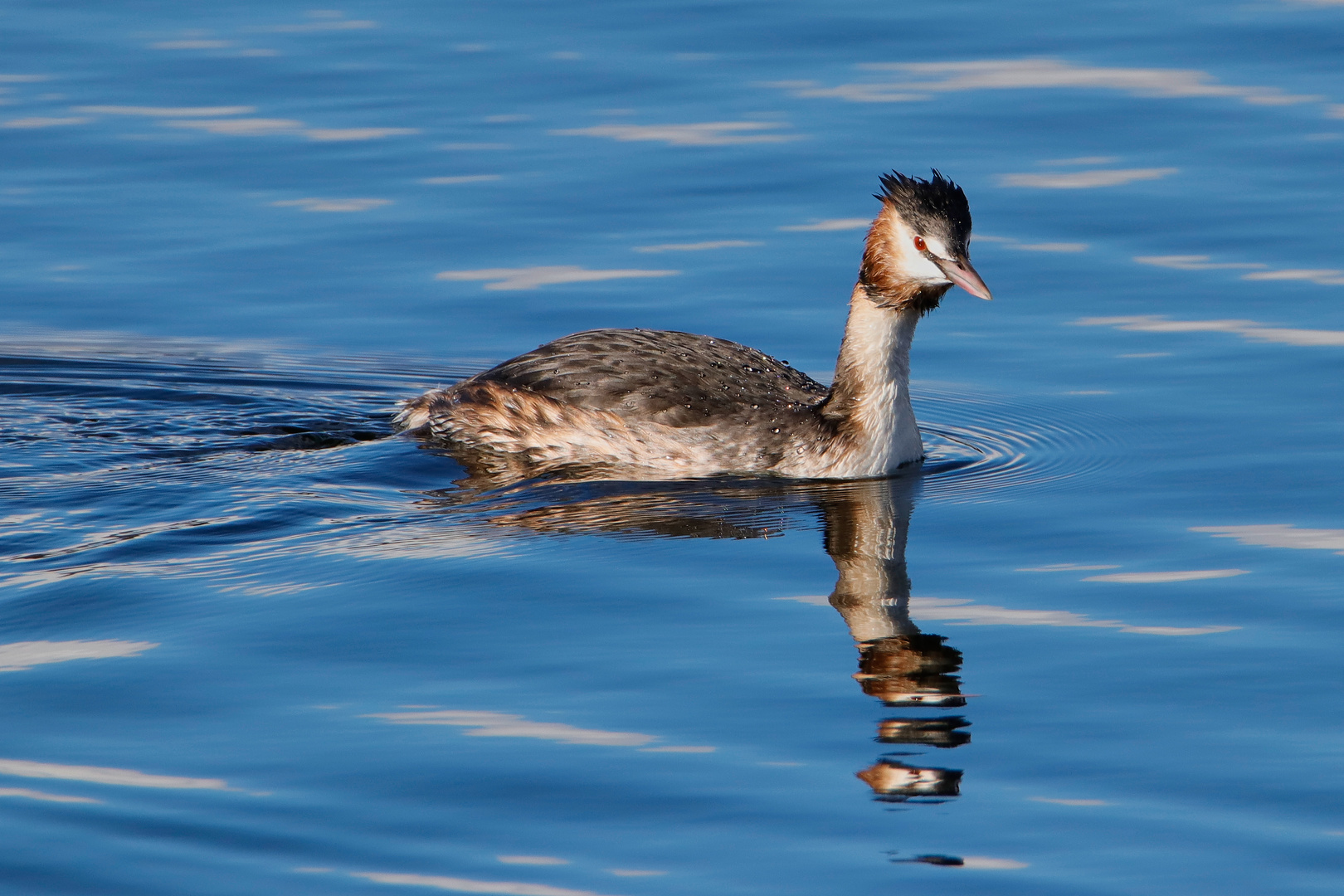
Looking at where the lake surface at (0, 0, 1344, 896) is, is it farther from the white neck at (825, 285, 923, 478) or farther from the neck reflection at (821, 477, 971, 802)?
the white neck at (825, 285, 923, 478)

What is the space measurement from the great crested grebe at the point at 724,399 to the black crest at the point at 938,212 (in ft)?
0.04

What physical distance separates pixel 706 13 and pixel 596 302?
258 inches

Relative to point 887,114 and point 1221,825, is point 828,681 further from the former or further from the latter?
point 887,114

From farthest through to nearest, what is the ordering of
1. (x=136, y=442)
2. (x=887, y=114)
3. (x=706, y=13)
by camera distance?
→ (x=706, y=13)
(x=887, y=114)
(x=136, y=442)

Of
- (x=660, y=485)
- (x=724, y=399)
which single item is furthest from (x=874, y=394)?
(x=660, y=485)

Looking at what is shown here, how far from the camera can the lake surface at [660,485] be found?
725 cm

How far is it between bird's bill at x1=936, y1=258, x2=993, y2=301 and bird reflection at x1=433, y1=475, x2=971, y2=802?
1.18 meters

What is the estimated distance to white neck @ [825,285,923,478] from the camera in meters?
11.8

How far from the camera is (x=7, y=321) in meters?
14.2

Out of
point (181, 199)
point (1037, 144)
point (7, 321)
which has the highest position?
point (1037, 144)

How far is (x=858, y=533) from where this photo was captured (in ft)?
35.0

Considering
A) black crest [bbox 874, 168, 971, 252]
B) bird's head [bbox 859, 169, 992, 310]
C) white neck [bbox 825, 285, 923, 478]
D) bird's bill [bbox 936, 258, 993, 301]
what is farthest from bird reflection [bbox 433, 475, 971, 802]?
black crest [bbox 874, 168, 971, 252]

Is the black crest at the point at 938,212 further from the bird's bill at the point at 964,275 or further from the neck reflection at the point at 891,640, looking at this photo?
the neck reflection at the point at 891,640

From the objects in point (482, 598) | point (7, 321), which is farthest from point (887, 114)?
point (482, 598)
